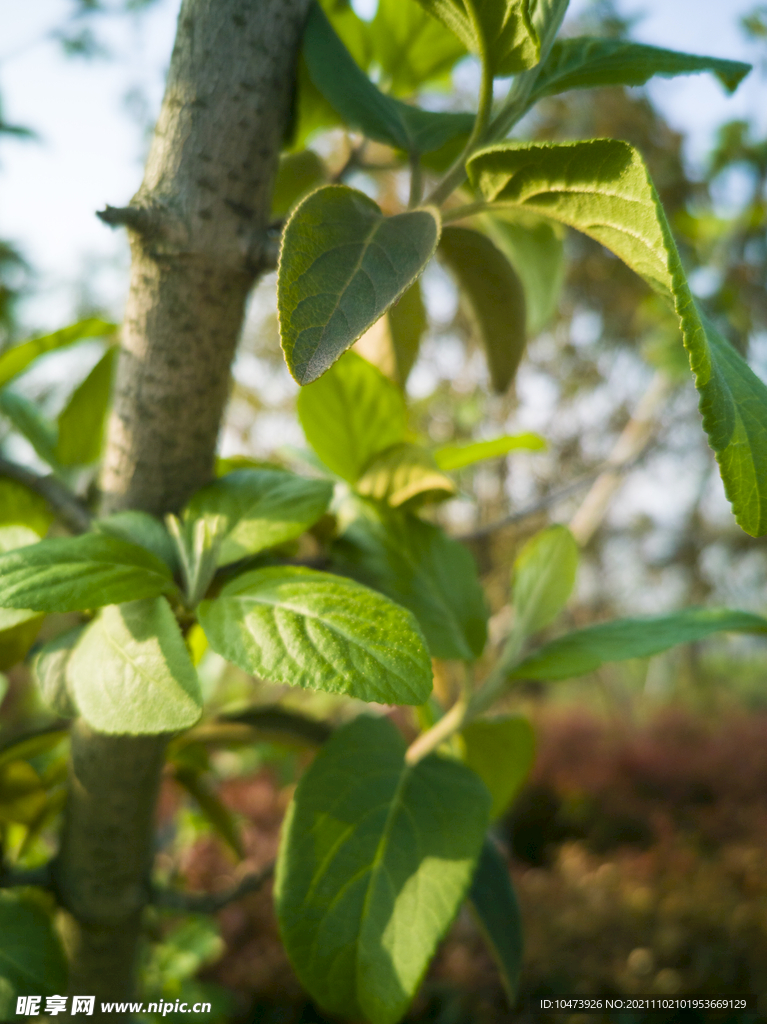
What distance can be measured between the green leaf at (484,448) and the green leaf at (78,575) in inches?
9.3

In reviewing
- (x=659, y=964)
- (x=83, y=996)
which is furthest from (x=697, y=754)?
(x=83, y=996)

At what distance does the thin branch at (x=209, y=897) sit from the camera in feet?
1.84

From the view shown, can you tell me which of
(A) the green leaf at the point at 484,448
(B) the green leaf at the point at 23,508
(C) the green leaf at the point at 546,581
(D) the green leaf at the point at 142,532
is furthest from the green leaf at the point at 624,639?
(B) the green leaf at the point at 23,508

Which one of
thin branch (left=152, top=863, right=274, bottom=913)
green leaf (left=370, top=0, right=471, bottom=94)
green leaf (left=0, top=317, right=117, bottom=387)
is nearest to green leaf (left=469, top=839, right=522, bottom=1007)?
thin branch (left=152, top=863, right=274, bottom=913)

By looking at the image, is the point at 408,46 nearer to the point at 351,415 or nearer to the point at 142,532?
the point at 351,415

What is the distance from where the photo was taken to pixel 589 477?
0.71 m

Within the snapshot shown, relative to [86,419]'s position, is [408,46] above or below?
above

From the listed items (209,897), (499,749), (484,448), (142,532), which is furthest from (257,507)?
(209,897)

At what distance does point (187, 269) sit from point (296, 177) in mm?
213

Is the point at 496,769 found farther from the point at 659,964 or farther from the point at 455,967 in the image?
the point at 659,964

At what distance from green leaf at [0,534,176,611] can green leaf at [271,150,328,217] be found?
32 cm

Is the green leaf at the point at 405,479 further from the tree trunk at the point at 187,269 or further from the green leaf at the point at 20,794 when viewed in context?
the green leaf at the point at 20,794

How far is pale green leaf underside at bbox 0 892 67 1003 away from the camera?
16.3 inches

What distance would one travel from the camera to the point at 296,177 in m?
0.55
